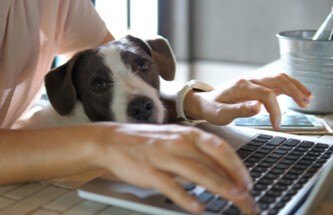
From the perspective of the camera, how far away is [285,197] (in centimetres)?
62

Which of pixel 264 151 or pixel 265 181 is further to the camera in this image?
pixel 264 151

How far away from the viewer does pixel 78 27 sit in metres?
1.15

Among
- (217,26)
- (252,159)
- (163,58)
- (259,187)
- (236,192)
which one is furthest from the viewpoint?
(217,26)

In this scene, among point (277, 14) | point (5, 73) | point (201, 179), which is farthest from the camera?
point (277, 14)

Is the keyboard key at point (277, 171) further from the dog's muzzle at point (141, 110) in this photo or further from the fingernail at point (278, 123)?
the dog's muzzle at point (141, 110)

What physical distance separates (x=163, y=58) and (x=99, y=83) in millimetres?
188

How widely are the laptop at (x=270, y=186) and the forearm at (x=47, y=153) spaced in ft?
0.13

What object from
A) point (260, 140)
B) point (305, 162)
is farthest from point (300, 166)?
point (260, 140)

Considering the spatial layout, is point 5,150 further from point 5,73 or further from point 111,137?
point 5,73

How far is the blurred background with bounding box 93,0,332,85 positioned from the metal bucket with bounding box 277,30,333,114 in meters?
1.61

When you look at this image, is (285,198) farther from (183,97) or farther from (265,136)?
(183,97)

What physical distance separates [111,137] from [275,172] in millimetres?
224

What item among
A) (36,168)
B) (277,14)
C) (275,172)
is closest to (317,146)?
(275,172)

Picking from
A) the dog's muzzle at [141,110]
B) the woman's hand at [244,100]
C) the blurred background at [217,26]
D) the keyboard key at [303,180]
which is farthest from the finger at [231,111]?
the blurred background at [217,26]
